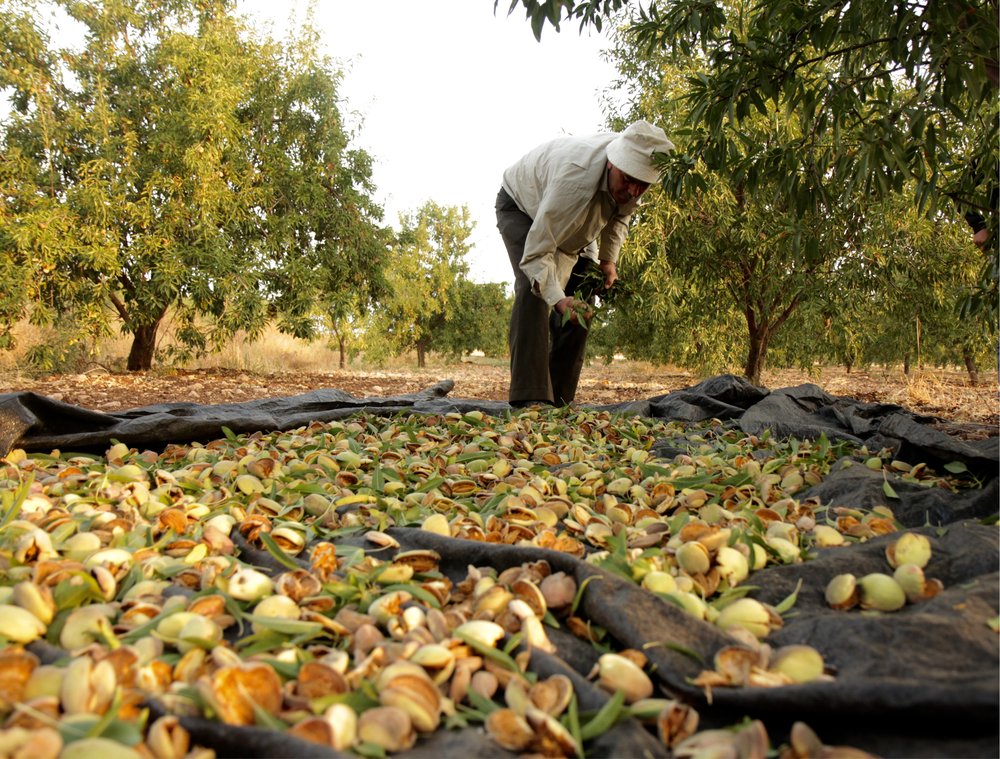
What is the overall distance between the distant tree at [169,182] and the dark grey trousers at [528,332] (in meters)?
3.85

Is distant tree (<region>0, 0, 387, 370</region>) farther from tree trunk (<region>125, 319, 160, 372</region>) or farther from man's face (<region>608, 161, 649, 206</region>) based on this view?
man's face (<region>608, 161, 649, 206</region>)

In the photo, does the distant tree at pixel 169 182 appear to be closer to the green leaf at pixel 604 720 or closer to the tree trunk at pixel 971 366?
the green leaf at pixel 604 720

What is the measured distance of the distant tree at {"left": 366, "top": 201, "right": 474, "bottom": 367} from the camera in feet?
49.5

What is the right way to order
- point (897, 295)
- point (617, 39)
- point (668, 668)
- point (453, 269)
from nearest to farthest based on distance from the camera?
point (668, 668) → point (897, 295) → point (617, 39) → point (453, 269)

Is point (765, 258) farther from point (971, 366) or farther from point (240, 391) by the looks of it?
point (971, 366)

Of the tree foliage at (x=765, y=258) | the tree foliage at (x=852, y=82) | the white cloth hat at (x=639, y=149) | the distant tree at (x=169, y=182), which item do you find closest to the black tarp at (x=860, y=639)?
the tree foliage at (x=852, y=82)

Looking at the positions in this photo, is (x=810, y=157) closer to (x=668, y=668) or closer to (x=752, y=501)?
(x=752, y=501)

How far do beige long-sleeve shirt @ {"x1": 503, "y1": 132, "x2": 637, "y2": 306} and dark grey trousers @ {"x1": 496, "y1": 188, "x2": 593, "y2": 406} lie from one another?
0.39ft

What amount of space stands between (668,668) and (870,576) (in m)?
0.48

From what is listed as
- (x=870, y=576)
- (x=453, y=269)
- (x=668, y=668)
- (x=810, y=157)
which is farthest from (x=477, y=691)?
(x=453, y=269)

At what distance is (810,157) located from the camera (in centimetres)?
223

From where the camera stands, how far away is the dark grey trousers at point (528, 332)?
3.79 m

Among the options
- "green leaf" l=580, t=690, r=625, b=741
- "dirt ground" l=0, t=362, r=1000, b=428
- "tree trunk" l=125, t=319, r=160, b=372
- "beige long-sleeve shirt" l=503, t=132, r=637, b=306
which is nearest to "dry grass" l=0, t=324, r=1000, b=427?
"dirt ground" l=0, t=362, r=1000, b=428

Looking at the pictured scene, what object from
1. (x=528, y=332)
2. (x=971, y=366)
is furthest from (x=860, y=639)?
(x=971, y=366)
